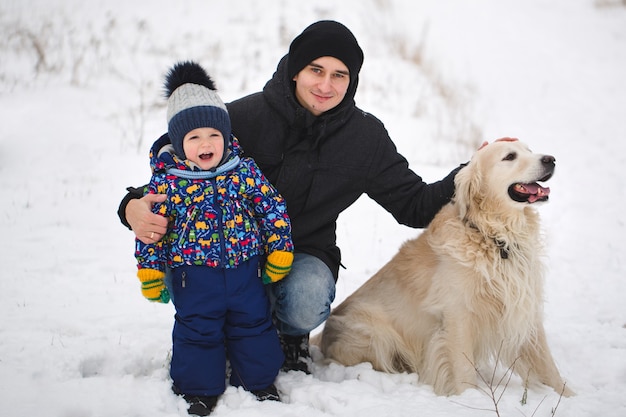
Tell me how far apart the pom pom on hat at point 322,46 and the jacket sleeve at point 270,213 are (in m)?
0.63

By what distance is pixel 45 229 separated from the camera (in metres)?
3.98

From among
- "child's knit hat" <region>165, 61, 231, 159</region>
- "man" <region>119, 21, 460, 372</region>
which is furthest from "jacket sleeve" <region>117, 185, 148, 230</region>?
"child's knit hat" <region>165, 61, 231, 159</region>

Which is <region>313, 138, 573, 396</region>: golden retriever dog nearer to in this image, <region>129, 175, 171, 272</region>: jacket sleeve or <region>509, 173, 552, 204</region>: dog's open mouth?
<region>509, 173, 552, 204</region>: dog's open mouth

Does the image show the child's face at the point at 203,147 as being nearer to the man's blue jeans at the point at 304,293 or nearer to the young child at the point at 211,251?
the young child at the point at 211,251

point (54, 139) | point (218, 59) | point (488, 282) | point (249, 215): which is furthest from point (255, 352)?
point (218, 59)

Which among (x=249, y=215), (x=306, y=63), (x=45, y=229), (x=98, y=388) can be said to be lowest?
(x=98, y=388)

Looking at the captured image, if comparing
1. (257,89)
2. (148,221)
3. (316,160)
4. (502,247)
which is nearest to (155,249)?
(148,221)

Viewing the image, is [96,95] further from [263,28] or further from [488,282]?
[488,282]

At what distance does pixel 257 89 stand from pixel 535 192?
5.22 metres

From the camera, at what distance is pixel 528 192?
2.44m

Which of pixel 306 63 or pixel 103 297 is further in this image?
pixel 103 297

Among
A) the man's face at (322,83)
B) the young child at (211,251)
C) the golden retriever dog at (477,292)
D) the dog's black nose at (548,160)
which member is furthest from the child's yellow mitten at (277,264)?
the dog's black nose at (548,160)

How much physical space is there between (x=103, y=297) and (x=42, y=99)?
3965 mm

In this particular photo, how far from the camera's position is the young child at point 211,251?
2.20m
